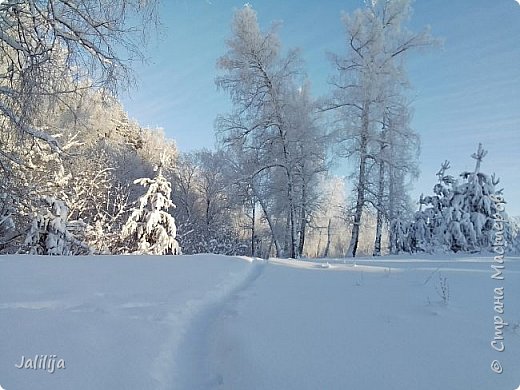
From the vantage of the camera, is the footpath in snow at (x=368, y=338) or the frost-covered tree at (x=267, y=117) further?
the frost-covered tree at (x=267, y=117)

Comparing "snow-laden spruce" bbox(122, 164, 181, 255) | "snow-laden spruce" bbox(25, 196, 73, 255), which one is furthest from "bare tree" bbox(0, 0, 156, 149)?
"snow-laden spruce" bbox(122, 164, 181, 255)

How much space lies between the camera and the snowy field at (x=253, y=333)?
181 cm

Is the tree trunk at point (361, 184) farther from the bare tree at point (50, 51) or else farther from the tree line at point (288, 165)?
the bare tree at point (50, 51)

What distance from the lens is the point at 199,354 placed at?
7.67 ft

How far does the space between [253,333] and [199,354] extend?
1.36 feet

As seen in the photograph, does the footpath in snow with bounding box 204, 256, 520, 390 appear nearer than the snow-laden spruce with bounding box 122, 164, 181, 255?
Yes

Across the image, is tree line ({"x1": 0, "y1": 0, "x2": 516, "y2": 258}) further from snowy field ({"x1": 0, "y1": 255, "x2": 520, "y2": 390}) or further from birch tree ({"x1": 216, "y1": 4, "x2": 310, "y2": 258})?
snowy field ({"x1": 0, "y1": 255, "x2": 520, "y2": 390})

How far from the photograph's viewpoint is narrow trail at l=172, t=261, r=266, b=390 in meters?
1.97

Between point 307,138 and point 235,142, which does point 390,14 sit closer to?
point 307,138

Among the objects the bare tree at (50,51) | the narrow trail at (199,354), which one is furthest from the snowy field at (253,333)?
the bare tree at (50,51)

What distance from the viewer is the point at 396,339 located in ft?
7.32

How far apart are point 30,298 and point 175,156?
26.2 metres

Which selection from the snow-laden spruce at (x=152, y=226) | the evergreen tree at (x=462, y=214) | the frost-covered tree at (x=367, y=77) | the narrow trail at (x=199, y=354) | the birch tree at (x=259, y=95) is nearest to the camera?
the narrow trail at (x=199, y=354)

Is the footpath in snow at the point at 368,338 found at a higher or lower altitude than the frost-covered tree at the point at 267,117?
lower
